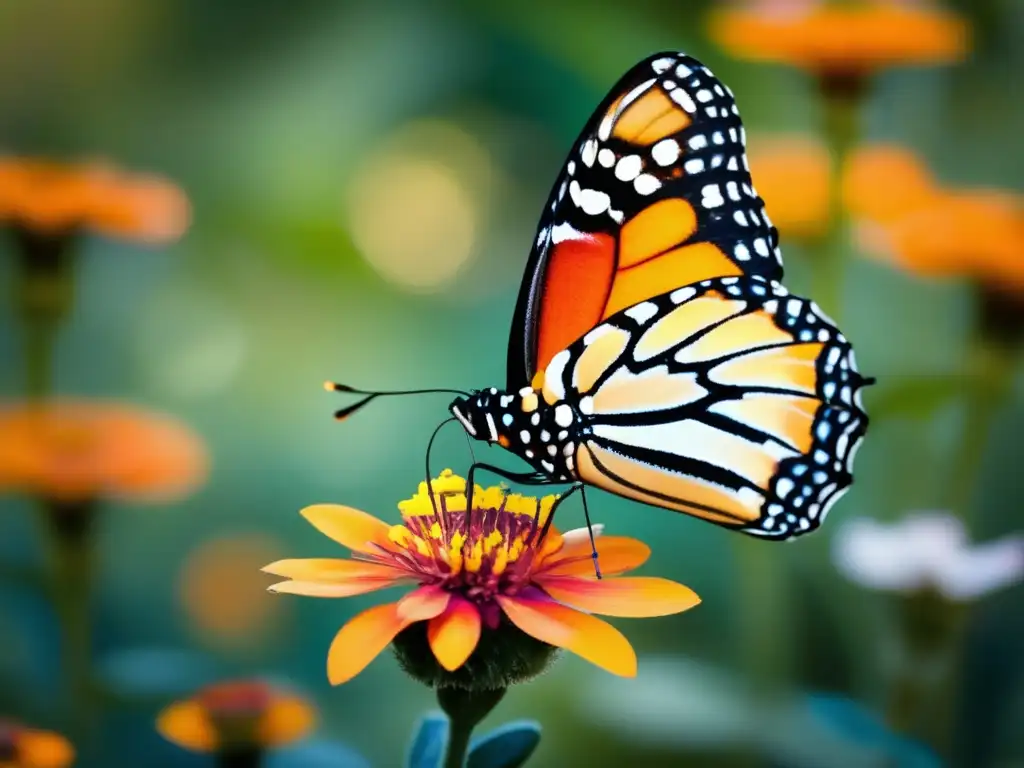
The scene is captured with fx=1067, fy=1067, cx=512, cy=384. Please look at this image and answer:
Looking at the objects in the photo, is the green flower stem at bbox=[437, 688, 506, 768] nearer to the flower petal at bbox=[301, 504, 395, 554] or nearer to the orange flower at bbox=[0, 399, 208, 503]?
the flower petal at bbox=[301, 504, 395, 554]

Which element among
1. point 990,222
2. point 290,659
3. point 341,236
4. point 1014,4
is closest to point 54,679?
point 290,659

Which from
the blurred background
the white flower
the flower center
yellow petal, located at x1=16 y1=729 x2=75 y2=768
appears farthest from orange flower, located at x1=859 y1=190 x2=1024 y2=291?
yellow petal, located at x1=16 y1=729 x2=75 y2=768

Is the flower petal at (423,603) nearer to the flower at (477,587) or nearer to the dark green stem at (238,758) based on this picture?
the flower at (477,587)

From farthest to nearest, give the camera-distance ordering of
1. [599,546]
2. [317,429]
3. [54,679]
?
[317,429]
[54,679]
[599,546]

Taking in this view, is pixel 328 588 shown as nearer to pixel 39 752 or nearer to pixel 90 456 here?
pixel 39 752

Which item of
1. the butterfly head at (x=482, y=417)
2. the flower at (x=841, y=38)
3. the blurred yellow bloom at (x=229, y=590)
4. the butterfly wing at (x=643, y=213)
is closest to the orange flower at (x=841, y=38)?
A: the flower at (x=841, y=38)

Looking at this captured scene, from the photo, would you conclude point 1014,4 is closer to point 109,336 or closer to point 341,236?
point 341,236

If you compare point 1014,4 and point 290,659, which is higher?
point 1014,4
